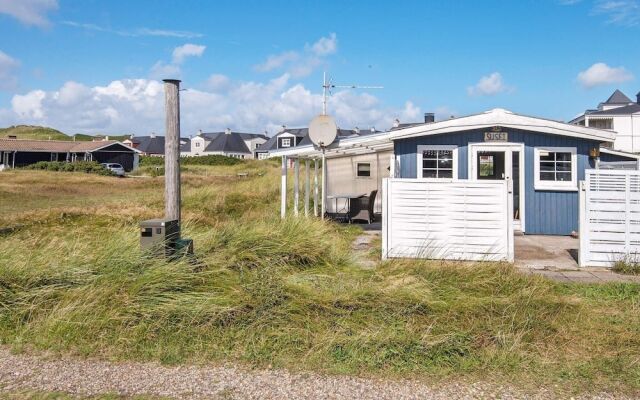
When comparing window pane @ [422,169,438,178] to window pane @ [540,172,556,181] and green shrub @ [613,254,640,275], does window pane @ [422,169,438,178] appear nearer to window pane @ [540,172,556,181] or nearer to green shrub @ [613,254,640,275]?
window pane @ [540,172,556,181]

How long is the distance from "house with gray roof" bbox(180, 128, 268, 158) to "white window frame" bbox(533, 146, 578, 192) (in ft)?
264

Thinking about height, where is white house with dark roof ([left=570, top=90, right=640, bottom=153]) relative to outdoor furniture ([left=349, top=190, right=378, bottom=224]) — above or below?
above

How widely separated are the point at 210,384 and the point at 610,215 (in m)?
6.95

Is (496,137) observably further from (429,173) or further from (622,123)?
(622,123)

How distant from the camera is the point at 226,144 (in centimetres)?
9262

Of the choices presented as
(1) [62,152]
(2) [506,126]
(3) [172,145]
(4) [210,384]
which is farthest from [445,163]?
(1) [62,152]

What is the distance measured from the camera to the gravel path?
13.3 feet

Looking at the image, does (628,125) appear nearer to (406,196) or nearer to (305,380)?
(406,196)

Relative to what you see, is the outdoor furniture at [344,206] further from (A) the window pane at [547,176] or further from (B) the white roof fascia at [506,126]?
(A) the window pane at [547,176]

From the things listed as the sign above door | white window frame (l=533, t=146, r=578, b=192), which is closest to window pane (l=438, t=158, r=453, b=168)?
the sign above door

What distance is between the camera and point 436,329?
5242 millimetres

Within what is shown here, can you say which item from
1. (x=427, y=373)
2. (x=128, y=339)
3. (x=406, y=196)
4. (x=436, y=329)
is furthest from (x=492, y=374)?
(x=406, y=196)

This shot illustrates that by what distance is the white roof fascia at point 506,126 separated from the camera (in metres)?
12.6

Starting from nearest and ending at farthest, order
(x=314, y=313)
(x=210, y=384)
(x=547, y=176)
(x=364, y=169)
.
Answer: (x=210, y=384) → (x=314, y=313) → (x=547, y=176) → (x=364, y=169)
